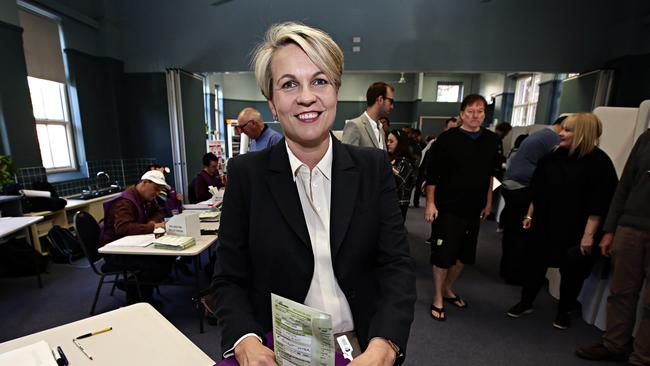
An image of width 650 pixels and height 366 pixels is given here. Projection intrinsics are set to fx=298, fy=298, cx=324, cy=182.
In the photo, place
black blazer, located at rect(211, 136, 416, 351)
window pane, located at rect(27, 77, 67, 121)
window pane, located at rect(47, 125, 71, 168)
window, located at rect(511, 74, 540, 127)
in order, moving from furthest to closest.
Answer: window, located at rect(511, 74, 540, 127)
window pane, located at rect(47, 125, 71, 168)
window pane, located at rect(27, 77, 67, 121)
black blazer, located at rect(211, 136, 416, 351)

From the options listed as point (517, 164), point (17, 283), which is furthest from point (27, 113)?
point (517, 164)

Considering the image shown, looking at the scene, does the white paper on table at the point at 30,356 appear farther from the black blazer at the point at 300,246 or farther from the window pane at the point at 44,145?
the window pane at the point at 44,145

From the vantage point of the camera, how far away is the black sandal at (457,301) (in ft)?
8.92

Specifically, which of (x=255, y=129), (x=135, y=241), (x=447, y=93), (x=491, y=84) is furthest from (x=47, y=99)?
(x=447, y=93)

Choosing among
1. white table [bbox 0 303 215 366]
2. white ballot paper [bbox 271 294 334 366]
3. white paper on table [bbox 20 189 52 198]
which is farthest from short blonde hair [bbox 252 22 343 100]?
white paper on table [bbox 20 189 52 198]

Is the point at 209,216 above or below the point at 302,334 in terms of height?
below

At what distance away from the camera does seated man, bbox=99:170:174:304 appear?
251 cm

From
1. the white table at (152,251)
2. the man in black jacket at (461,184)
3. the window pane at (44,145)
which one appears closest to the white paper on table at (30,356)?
the white table at (152,251)

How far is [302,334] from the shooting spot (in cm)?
64

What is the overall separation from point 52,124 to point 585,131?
22.0ft

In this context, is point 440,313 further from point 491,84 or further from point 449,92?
point 449,92

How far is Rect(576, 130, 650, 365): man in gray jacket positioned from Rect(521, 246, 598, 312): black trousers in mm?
191

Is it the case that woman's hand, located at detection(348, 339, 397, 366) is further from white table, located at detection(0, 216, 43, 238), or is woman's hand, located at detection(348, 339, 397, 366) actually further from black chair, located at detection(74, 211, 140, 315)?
white table, located at detection(0, 216, 43, 238)

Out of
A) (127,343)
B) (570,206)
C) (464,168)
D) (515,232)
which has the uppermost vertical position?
(464,168)
